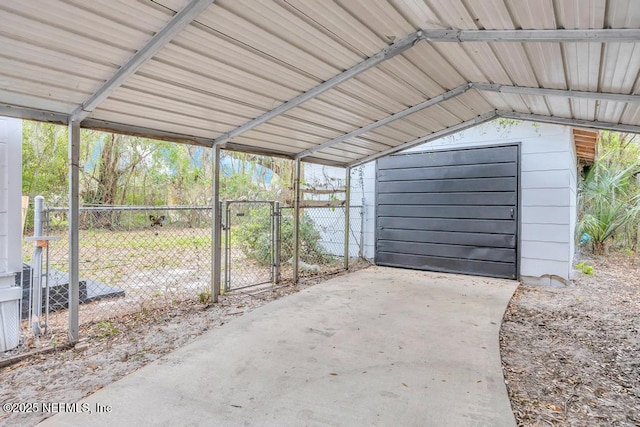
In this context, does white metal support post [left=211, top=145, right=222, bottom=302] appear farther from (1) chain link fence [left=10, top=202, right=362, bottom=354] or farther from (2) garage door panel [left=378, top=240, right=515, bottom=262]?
(2) garage door panel [left=378, top=240, right=515, bottom=262]

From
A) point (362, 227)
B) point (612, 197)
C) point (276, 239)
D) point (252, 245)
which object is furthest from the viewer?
point (362, 227)

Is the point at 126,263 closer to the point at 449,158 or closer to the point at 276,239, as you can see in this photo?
the point at 276,239

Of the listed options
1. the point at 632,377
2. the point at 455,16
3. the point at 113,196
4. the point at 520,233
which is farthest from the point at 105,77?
the point at 113,196

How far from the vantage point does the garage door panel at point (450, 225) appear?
5.52 meters

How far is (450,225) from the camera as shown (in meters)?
6.00

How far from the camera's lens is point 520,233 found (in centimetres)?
540

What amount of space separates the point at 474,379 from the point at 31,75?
137 inches

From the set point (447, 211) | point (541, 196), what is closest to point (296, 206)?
point (447, 211)

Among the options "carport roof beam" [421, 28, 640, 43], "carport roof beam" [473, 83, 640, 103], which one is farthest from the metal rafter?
"carport roof beam" [473, 83, 640, 103]

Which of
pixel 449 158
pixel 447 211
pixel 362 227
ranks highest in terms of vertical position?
pixel 449 158

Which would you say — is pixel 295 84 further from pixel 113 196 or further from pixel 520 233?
pixel 113 196

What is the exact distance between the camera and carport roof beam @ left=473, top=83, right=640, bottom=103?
9.39 feet

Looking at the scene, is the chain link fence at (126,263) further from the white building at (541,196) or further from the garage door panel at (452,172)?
the white building at (541,196)

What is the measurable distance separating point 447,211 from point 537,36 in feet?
13.3
